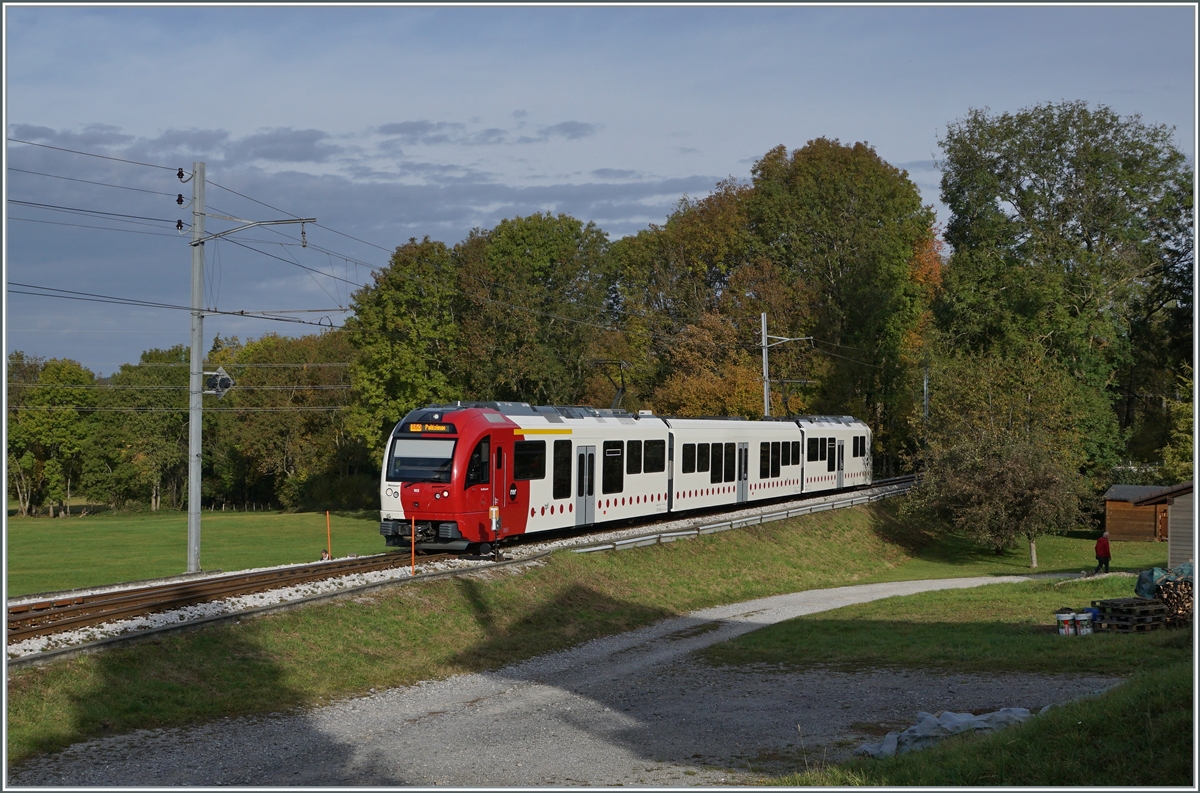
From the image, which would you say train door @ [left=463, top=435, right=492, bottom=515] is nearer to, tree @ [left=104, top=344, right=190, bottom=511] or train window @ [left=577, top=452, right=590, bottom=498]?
train window @ [left=577, top=452, right=590, bottom=498]

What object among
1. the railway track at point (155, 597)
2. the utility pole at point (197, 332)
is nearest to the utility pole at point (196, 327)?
the utility pole at point (197, 332)

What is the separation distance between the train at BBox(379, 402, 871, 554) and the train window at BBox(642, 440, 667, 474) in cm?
3

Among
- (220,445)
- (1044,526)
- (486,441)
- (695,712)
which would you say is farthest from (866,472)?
(220,445)

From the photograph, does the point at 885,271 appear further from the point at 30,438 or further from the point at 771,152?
the point at 30,438

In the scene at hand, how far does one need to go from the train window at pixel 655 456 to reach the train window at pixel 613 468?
4.42 feet

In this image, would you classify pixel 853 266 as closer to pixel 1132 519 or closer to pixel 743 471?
pixel 1132 519

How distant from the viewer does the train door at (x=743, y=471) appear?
36344 mm

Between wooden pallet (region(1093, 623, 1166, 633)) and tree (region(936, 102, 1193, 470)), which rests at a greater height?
tree (region(936, 102, 1193, 470))

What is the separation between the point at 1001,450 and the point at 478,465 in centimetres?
2550

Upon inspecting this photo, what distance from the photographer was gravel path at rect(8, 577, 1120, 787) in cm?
1118

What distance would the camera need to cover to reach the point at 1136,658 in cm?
1661

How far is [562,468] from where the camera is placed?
26047 millimetres

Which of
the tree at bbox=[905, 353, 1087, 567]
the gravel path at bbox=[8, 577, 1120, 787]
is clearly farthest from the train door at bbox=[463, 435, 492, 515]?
the tree at bbox=[905, 353, 1087, 567]

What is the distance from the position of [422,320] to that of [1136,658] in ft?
136
